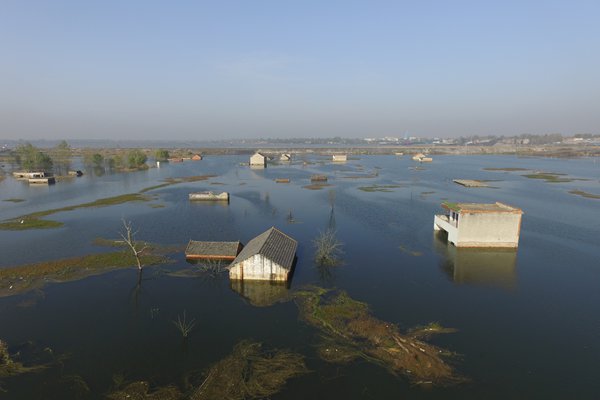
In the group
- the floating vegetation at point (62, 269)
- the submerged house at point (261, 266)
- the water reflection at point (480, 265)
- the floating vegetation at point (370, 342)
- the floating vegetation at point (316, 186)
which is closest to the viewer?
the floating vegetation at point (370, 342)

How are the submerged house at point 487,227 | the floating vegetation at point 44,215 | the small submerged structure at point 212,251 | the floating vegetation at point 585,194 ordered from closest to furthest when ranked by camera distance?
the small submerged structure at point 212,251, the submerged house at point 487,227, the floating vegetation at point 44,215, the floating vegetation at point 585,194

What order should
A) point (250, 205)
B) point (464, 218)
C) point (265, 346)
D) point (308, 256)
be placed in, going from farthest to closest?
point (250, 205), point (464, 218), point (308, 256), point (265, 346)

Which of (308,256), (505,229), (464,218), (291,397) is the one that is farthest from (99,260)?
(505,229)

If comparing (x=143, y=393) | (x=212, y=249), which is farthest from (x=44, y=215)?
(x=143, y=393)

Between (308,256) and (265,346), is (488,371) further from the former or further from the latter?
(308,256)

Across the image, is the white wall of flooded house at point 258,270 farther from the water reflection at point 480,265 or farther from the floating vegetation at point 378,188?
the floating vegetation at point 378,188

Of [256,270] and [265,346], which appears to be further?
[256,270]

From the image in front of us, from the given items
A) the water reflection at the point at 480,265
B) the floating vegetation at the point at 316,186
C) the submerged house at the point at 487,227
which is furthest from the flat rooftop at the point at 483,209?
the floating vegetation at the point at 316,186
